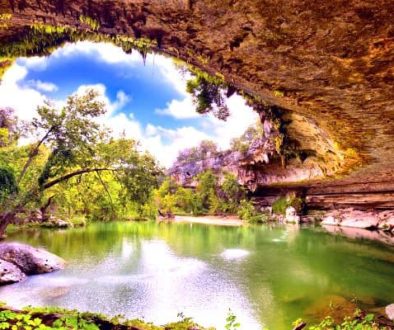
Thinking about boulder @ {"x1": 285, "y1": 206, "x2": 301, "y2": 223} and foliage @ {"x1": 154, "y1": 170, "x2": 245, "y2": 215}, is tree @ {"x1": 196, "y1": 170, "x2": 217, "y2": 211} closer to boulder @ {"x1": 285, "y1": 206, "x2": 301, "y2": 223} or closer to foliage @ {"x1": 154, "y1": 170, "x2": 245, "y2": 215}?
foliage @ {"x1": 154, "y1": 170, "x2": 245, "y2": 215}

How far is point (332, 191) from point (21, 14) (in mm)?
23554

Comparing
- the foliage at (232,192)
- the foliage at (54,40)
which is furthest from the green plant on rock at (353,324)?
the foliage at (232,192)

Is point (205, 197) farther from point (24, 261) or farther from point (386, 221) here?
point (24, 261)

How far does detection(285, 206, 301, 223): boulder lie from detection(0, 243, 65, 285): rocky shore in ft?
67.3

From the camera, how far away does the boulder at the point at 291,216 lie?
A: 27589 mm

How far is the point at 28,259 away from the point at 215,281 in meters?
6.33

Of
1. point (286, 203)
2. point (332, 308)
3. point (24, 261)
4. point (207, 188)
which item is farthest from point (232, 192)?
point (332, 308)

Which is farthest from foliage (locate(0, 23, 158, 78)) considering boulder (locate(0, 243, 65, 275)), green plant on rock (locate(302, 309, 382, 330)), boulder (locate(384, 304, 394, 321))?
boulder (locate(0, 243, 65, 275))

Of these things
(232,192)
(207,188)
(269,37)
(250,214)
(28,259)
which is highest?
(207,188)

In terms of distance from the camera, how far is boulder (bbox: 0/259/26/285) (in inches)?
372

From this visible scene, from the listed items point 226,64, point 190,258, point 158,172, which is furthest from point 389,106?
point 190,258

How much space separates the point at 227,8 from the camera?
266 cm

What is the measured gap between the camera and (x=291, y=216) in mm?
27984

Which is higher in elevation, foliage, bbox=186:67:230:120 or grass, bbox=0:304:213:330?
foliage, bbox=186:67:230:120
